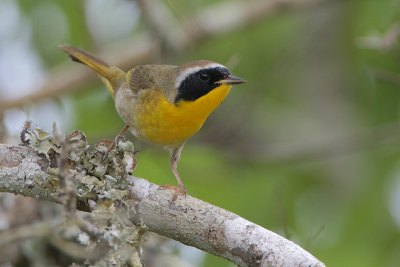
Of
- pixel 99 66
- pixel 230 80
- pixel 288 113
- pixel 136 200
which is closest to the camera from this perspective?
pixel 136 200

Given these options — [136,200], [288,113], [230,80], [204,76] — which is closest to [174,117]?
[204,76]

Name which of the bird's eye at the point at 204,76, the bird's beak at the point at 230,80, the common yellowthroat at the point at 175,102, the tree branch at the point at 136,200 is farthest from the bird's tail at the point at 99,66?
the tree branch at the point at 136,200

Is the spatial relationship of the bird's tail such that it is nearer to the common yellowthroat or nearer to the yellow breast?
the common yellowthroat

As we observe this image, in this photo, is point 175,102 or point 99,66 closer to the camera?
point 175,102

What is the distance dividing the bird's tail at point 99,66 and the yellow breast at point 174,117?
75 centimetres

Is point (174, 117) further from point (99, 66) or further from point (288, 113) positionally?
point (288, 113)

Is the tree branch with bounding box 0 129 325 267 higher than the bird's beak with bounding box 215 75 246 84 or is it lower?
lower

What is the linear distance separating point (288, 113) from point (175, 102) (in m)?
4.81

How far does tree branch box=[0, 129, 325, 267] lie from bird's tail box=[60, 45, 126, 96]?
2166 millimetres

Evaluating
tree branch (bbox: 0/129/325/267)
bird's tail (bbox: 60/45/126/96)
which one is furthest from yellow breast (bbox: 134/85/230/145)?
tree branch (bbox: 0/129/325/267)

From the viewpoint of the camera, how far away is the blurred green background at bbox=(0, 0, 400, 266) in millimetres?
5551

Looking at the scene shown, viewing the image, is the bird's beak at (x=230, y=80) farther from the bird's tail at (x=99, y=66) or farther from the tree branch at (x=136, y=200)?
the tree branch at (x=136, y=200)

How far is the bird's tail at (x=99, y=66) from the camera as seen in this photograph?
4.94m

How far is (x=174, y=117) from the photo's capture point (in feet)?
13.8
